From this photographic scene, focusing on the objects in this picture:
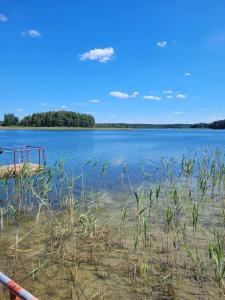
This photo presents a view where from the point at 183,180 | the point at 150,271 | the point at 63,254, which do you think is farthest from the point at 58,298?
the point at 183,180

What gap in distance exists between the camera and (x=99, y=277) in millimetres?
6047

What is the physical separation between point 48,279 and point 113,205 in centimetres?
596

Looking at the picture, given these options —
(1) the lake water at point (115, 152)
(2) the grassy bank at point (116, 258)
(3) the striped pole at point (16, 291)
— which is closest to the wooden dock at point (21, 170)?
(2) the grassy bank at point (116, 258)

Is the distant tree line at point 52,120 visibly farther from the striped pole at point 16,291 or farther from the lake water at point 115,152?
the striped pole at point 16,291

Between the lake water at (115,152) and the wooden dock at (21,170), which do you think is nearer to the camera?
the wooden dock at (21,170)

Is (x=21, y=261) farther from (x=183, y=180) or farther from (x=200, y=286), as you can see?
(x=183, y=180)

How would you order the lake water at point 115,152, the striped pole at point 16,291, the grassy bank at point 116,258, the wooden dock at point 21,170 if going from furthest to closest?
the lake water at point 115,152
the wooden dock at point 21,170
the grassy bank at point 116,258
the striped pole at point 16,291

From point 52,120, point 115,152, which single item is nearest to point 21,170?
point 115,152

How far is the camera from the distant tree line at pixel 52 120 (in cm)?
14050

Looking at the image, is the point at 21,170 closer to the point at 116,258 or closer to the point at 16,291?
the point at 116,258

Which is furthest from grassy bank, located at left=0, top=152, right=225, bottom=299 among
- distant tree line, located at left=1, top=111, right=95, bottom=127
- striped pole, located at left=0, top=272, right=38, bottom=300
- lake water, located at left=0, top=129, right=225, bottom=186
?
distant tree line, located at left=1, top=111, right=95, bottom=127

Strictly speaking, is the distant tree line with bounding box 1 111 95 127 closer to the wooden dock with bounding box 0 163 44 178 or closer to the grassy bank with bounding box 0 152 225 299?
the wooden dock with bounding box 0 163 44 178

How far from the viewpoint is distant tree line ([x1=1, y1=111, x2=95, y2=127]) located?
461ft

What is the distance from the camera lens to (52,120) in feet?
461
